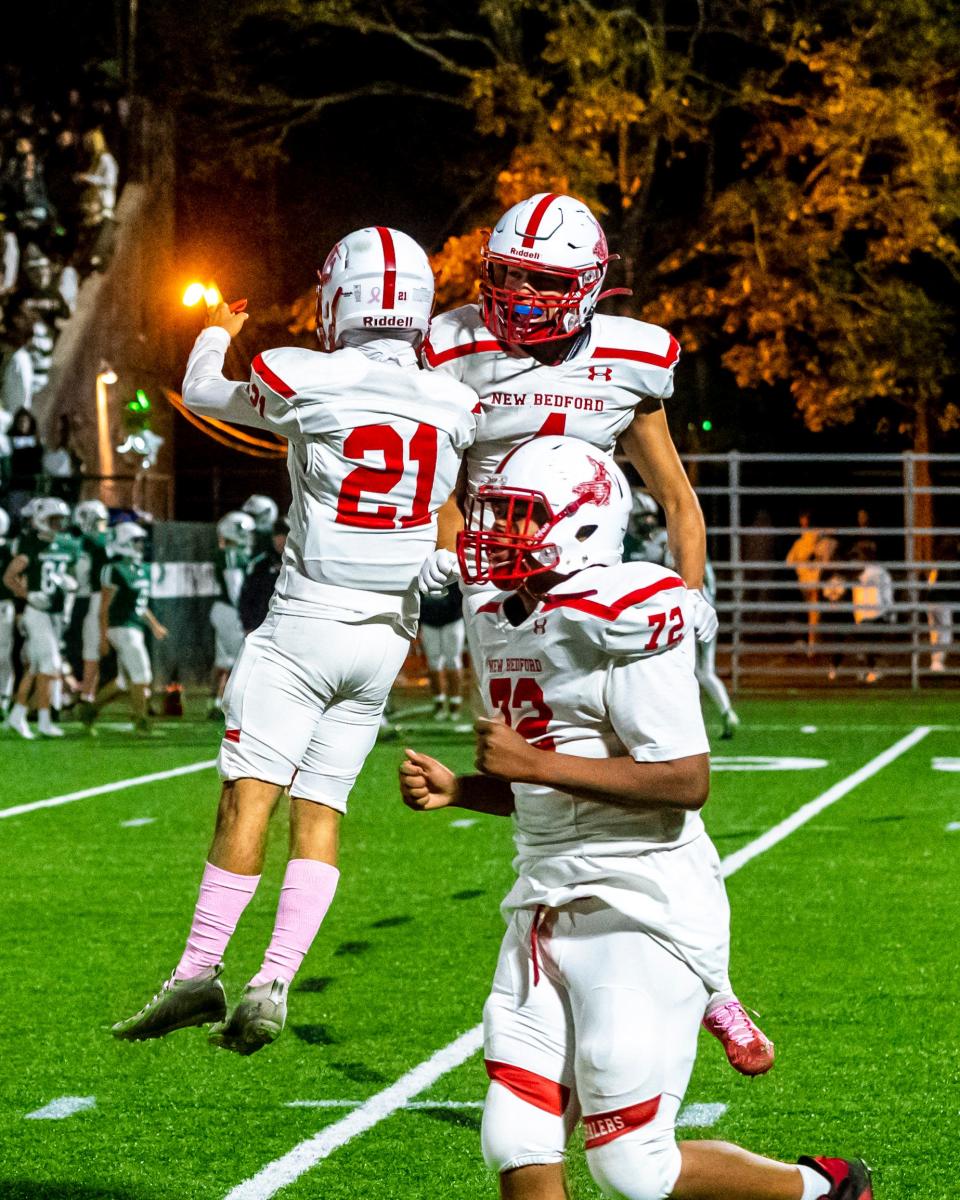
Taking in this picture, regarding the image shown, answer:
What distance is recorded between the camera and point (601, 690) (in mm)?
4066

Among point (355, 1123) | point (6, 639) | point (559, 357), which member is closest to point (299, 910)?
point (355, 1123)

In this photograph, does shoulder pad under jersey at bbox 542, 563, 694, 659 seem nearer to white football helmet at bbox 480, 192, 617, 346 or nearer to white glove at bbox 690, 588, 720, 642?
white glove at bbox 690, 588, 720, 642

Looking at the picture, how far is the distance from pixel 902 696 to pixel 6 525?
29.9 ft

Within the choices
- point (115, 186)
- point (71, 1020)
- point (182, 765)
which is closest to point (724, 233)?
point (115, 186)

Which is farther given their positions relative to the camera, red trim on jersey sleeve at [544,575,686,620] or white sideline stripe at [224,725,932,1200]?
white sideline stripe at [224,725,932,1200]

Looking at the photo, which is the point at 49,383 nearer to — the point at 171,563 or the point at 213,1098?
the point at 171,563

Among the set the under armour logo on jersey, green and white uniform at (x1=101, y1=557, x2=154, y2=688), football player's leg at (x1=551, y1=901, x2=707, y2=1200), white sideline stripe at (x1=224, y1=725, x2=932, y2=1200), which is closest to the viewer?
football player's leg at (x1=551, y1=901, x2=707, y2=1200)

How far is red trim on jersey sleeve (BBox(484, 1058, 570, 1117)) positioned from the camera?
4.00m

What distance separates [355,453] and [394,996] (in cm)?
286

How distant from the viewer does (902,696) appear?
21891 millimetres

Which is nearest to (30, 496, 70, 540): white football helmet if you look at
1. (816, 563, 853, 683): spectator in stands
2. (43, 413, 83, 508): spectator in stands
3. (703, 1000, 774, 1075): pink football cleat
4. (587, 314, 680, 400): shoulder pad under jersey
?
(43, 413, 83, 508): spectator in stands

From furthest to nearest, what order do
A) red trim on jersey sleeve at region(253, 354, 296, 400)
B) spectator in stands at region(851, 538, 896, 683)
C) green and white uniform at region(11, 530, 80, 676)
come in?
1. spectator in stands at region(851, 538, 896, 683)
2. green and white uniform at region(11, 530, 80, 676)
3. red trim on jersey sleeve at region(253, 354, 296, 400)

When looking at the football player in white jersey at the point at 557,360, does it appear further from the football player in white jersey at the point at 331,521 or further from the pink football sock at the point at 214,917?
the pink football sock at the point at 214,917

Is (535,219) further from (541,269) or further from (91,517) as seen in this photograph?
(91,517)
